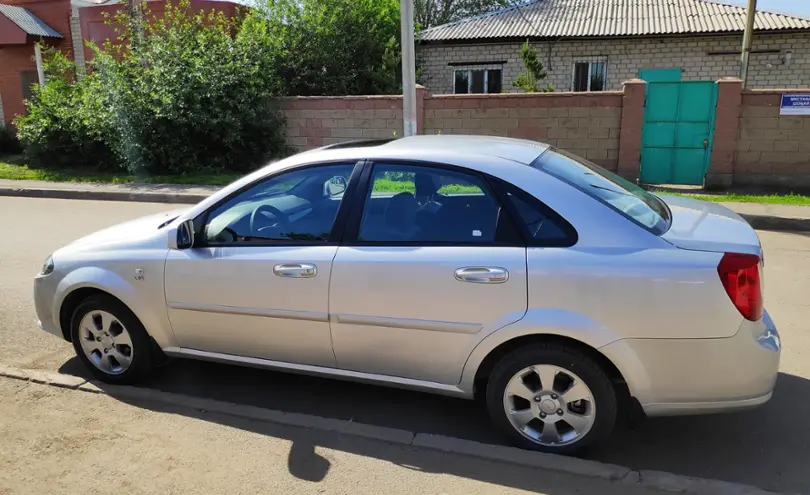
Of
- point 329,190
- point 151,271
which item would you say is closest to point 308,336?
point 329,190

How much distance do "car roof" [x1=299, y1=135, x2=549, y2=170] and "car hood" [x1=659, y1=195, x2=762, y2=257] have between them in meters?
0.84

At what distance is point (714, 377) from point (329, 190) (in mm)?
2223

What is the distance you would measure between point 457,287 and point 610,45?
1686 cm

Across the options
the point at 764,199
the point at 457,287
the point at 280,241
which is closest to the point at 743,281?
the point at 457,287

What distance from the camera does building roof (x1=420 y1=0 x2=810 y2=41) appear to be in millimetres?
16859

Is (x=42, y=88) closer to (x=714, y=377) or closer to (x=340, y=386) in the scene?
(x=340, y=386)

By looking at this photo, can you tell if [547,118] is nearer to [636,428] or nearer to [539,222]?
[636,428]

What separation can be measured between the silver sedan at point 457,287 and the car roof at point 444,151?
17 millimetres

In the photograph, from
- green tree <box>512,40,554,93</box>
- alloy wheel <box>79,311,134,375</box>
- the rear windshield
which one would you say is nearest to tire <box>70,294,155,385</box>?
alloy wheel <box>79,311,134,375</box>

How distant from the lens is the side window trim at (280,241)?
3.48 meters

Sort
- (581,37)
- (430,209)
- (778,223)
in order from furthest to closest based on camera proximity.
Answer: (581,37) → (778,223) → (430,209)

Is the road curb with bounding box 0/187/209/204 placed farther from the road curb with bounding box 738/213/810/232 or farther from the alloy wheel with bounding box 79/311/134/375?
the road curb with bounding box 738/213/810/232

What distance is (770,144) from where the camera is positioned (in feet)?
38.1

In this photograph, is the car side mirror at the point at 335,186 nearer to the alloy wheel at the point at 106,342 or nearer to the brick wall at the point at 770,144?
the alloy wheel at the point at 106,342
